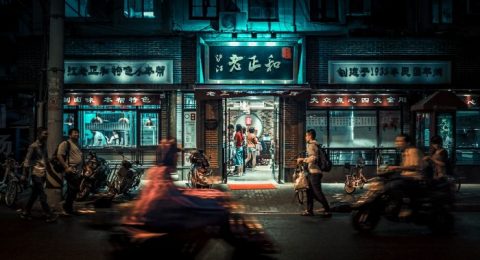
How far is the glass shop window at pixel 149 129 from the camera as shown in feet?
57.9

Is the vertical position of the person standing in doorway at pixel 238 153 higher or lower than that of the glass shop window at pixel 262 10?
lower

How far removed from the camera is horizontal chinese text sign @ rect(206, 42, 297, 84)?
17.2m

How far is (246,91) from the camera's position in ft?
54.1

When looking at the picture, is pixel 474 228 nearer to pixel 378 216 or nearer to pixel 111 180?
pixel 378 216

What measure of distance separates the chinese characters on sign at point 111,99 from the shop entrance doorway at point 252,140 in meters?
2.60

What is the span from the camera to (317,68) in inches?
682

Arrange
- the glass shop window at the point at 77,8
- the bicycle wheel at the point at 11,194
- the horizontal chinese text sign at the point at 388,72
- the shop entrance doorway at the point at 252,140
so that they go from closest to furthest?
A: the bicycle wheel at the point at 11,194 → the horizontal chinese text sign at the point at 388,72 → the glass shop window at the point at 77,8 → the shop entrance doorway at the point at 252,140

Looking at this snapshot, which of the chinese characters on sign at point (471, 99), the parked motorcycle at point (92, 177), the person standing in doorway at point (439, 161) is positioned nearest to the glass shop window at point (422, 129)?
the chinese characters on sign at point (471, 99)

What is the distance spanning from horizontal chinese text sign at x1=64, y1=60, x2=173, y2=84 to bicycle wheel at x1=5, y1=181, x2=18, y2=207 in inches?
204

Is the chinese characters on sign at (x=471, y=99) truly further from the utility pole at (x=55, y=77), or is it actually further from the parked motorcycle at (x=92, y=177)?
the utility pole at (x=55, y=77)

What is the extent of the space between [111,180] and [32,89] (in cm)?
495

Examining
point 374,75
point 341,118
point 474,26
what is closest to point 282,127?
point 341,118

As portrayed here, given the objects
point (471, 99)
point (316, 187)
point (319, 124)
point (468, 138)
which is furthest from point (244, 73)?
point (468, 138)

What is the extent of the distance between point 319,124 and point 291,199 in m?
4.22
